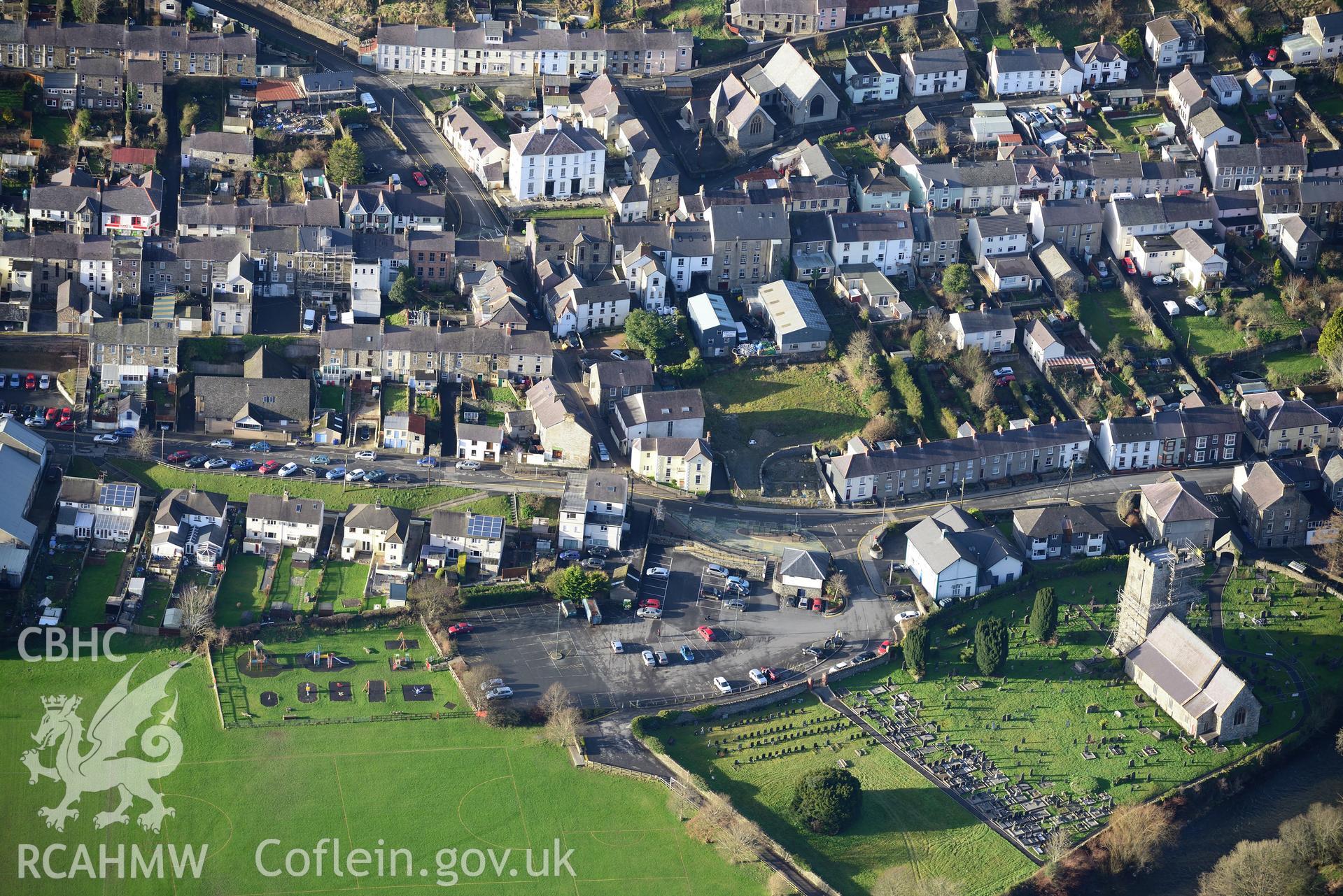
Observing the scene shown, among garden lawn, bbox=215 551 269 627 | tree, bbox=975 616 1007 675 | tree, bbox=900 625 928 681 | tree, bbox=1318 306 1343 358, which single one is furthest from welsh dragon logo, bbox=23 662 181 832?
tree, bbox=1318 306 1343 358

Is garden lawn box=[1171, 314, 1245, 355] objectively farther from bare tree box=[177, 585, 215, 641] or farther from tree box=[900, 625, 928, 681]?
Result: bare tree box=[177, 585, 215, 641]

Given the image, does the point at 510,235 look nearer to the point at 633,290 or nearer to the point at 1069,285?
the point at 633,290

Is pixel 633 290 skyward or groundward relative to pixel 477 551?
skyward

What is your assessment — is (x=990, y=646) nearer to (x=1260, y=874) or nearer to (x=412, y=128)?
(x=1260, y=874)

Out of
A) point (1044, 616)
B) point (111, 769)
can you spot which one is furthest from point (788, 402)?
point (111, 769)

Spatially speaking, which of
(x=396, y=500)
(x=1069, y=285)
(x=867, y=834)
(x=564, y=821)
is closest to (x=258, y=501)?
(x=396, y=500)
